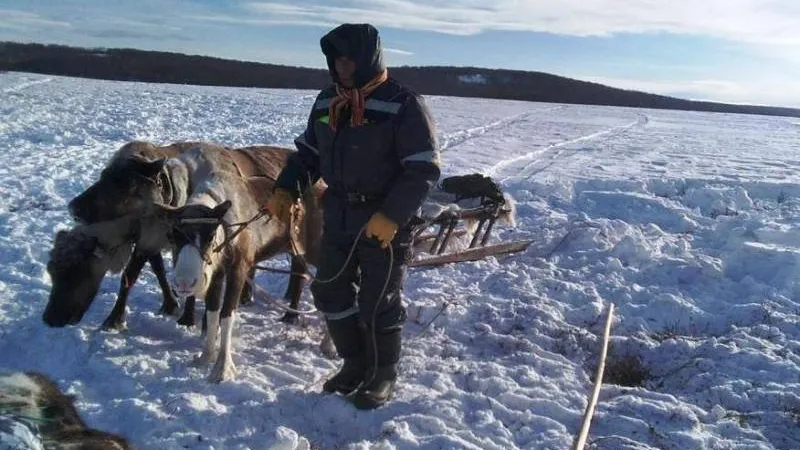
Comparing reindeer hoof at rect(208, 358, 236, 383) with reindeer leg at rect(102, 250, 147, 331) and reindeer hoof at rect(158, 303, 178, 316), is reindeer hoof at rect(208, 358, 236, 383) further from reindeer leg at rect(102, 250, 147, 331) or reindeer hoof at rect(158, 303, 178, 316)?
reindeer hoof at rect(158, 303, 178, 316)

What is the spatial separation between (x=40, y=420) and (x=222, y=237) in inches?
70.1

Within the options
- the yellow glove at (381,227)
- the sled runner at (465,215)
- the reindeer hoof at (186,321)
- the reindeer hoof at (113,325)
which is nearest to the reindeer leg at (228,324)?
the reindeer hoof at (186,321)

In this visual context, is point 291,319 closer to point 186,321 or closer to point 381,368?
point 186,321

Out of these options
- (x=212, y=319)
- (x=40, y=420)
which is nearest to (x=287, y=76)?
(x=212, y=319)

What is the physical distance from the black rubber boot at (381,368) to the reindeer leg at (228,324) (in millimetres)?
967

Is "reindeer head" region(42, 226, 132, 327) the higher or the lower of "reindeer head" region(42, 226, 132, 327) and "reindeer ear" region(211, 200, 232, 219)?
the lower

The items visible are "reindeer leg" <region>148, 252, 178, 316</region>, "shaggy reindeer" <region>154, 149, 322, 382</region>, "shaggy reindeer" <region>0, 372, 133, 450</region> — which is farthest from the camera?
"reindeer leg" <region>148, 252, 178, 316</region>

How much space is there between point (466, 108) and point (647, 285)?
28.8m

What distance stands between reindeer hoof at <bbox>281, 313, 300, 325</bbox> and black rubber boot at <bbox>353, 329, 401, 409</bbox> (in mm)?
1662

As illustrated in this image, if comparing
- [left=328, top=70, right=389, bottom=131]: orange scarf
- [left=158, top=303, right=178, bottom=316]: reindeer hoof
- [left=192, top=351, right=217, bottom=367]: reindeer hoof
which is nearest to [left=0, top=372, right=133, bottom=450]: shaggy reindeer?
[left=192, top=351, right=217, bottom=367]: reindeer hoof

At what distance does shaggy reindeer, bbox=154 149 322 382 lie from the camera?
4613 mm

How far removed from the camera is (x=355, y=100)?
4363mm

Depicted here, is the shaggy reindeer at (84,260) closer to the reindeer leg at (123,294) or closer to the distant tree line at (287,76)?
the reindeer leg at (123,294)

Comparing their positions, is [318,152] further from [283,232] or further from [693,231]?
[693,231]
